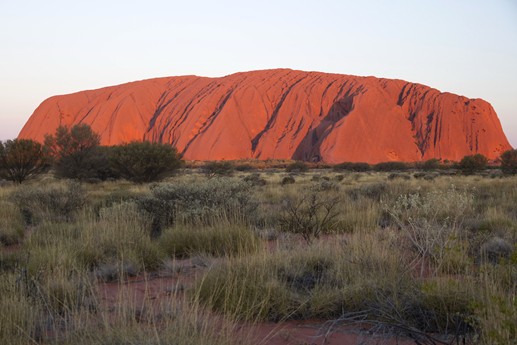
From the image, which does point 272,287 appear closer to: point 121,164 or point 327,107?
point 121,164

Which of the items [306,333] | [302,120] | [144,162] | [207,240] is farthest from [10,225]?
[302,120]

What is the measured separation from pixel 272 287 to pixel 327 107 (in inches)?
2966

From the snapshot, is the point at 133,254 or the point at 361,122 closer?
the point at 133,254

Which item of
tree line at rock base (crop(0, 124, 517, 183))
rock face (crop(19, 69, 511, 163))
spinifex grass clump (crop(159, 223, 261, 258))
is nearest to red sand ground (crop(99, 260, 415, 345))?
spinifex grass clump (crop(159, 223, 261, 258))

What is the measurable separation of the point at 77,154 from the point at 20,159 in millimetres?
3084

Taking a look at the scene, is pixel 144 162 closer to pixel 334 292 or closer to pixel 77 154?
pixel 77 154

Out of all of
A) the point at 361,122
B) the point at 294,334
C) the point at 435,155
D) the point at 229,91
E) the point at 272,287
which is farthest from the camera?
the point at 229,91

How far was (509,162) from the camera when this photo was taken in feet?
102

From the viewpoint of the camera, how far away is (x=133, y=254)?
237 inches

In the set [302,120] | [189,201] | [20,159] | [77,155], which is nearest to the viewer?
[189,201]

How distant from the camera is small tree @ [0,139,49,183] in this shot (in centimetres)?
2078

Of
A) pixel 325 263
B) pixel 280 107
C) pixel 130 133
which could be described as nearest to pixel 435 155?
pixel 280 107

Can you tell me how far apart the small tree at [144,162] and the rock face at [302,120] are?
43086mm

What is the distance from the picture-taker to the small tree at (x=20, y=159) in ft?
68.2
